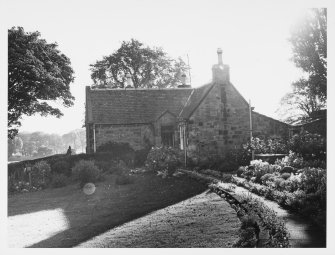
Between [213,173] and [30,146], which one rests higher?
[30,146]

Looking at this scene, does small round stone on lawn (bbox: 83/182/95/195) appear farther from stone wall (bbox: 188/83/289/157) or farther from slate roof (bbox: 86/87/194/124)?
slate roof (bbox: 86/87/194/124)

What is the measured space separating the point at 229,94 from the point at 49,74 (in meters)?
9.94

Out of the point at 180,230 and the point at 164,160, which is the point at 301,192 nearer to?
the point at 180,230

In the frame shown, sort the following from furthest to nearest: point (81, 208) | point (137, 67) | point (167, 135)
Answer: point (137, 67), point (167, 135), point (81, 208)

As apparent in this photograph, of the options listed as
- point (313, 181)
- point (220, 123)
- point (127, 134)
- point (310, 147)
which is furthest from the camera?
point (127, 134)

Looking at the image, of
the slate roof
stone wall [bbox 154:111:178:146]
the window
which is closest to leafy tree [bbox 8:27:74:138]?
the slate roof

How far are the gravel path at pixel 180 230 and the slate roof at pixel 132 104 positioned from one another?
47.1 ft

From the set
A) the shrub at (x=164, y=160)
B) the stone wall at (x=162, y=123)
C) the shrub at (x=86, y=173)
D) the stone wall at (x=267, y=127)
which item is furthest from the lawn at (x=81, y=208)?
the stone wall at (x=162, y=123)

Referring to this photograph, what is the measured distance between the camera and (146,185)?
42.3 feet

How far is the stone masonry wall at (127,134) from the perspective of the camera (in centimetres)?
2142

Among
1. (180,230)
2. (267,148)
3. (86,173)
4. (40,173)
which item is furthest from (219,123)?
(180,230)

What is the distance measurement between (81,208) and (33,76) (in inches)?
361

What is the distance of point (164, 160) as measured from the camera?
16203 millimetres

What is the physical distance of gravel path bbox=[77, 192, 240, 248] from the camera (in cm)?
620
